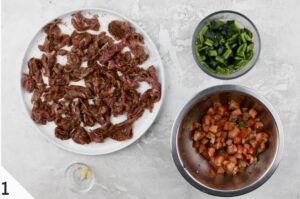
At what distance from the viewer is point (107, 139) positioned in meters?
2.54

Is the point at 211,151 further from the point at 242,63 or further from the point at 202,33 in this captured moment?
the point at 202,33

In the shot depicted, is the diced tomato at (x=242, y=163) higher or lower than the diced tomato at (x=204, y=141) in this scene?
lower

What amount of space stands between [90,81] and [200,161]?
2.41 ft

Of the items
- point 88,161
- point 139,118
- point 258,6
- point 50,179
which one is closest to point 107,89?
point 139,118

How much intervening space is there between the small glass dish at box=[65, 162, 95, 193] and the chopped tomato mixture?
65 centimetres

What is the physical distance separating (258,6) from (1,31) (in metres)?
1.45

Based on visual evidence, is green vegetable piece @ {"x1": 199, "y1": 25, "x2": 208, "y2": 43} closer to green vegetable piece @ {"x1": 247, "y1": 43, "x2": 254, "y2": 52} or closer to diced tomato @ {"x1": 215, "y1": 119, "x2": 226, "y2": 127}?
green vegetable piece @ {"x1": 247, "y1": 43, "x2": 254, "y2": 52}

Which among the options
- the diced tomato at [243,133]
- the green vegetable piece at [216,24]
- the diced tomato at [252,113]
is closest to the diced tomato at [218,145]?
the diced tomato at [243,133]

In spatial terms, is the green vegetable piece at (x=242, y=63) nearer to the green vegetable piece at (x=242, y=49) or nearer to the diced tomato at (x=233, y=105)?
the green vegetable piece at (x=242, y=49)

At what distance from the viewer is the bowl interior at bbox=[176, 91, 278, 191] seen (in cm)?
230

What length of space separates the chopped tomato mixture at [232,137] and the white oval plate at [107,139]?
301 mm

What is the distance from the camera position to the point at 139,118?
2.52m

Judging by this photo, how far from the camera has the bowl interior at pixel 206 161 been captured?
230 centimetres

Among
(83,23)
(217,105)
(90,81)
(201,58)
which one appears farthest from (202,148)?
(83,23)
